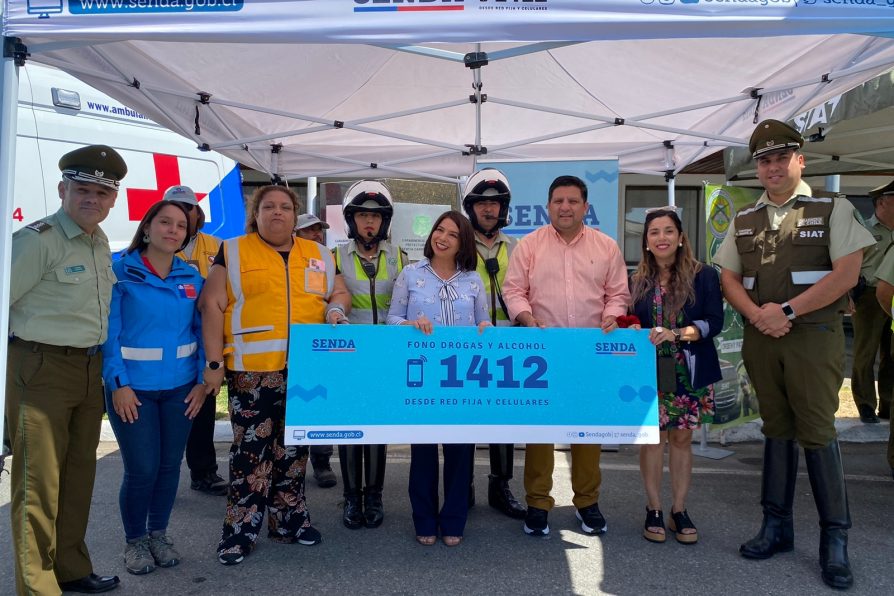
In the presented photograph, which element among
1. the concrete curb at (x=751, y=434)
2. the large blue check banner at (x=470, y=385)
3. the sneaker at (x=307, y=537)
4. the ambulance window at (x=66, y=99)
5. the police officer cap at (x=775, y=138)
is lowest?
the sneaker at (x=307, y=537)

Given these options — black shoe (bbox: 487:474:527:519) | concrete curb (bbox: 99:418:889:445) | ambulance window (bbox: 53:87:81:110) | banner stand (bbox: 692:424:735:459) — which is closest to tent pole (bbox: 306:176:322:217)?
ambulance window (bbox: 53:87:81:110)

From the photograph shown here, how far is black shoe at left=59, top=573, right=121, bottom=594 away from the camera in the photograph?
10.4 feet

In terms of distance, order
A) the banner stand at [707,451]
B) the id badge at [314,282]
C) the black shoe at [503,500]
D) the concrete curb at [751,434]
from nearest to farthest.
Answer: the id badge at [314,282] → the black shoe at [503,500] → the banner stand at [707,451] → the concrete curb at [751,434]

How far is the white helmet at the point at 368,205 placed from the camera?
12.9 feet

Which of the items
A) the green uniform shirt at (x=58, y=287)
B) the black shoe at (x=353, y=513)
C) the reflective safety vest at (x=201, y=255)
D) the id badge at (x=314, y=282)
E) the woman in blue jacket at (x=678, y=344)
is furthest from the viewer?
the reflective safety vest at (x=201, y=255)

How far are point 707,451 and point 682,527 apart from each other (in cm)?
217

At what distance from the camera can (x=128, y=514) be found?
3.39 m

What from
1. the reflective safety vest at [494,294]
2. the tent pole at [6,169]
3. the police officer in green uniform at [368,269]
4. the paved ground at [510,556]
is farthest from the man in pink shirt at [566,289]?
the tent pole at [6,169]

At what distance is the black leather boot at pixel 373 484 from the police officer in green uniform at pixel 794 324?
2082 millimetres

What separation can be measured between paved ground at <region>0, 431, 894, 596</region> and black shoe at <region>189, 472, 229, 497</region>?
0.06 m

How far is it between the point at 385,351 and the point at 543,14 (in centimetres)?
178

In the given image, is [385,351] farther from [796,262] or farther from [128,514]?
[796,262]

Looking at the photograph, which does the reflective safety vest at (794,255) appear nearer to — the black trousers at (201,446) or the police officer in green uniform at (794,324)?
the police officer in green uniform at (794,324)

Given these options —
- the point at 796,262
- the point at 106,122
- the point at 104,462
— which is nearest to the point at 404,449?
the point at 104,462
